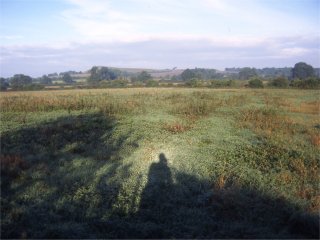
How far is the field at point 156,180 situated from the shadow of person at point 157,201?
0.03 meters

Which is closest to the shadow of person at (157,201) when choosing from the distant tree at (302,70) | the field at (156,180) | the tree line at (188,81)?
the field at (156,180)

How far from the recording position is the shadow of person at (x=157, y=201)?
25.7ft

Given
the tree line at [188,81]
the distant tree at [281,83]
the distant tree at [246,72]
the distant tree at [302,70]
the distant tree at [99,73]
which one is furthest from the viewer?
the distant tree at [246,72]

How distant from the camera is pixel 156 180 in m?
10.3

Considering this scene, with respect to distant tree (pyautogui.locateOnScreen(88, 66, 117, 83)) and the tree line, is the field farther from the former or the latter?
distant tree (pyautogui.locateOnScreen(88, 66, 117, 83))

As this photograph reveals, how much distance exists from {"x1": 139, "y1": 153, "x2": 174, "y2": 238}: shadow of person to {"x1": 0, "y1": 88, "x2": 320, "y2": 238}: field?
27 millimetres

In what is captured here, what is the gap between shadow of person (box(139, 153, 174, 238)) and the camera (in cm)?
784

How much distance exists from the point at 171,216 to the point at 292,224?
2791 mm

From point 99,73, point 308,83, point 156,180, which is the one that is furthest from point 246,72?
point 156,180

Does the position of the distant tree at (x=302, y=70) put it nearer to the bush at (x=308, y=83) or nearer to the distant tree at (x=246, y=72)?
the distant tree at (x=246, y=72)

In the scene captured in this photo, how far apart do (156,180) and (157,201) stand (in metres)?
1.32

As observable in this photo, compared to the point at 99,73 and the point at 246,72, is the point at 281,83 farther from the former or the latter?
the point at 246,72

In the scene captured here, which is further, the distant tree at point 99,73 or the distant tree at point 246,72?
the distant tree at point 246,72

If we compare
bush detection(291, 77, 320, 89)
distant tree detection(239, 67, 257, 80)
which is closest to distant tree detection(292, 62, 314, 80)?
distant tree detection(239, 67, 257, 80)
